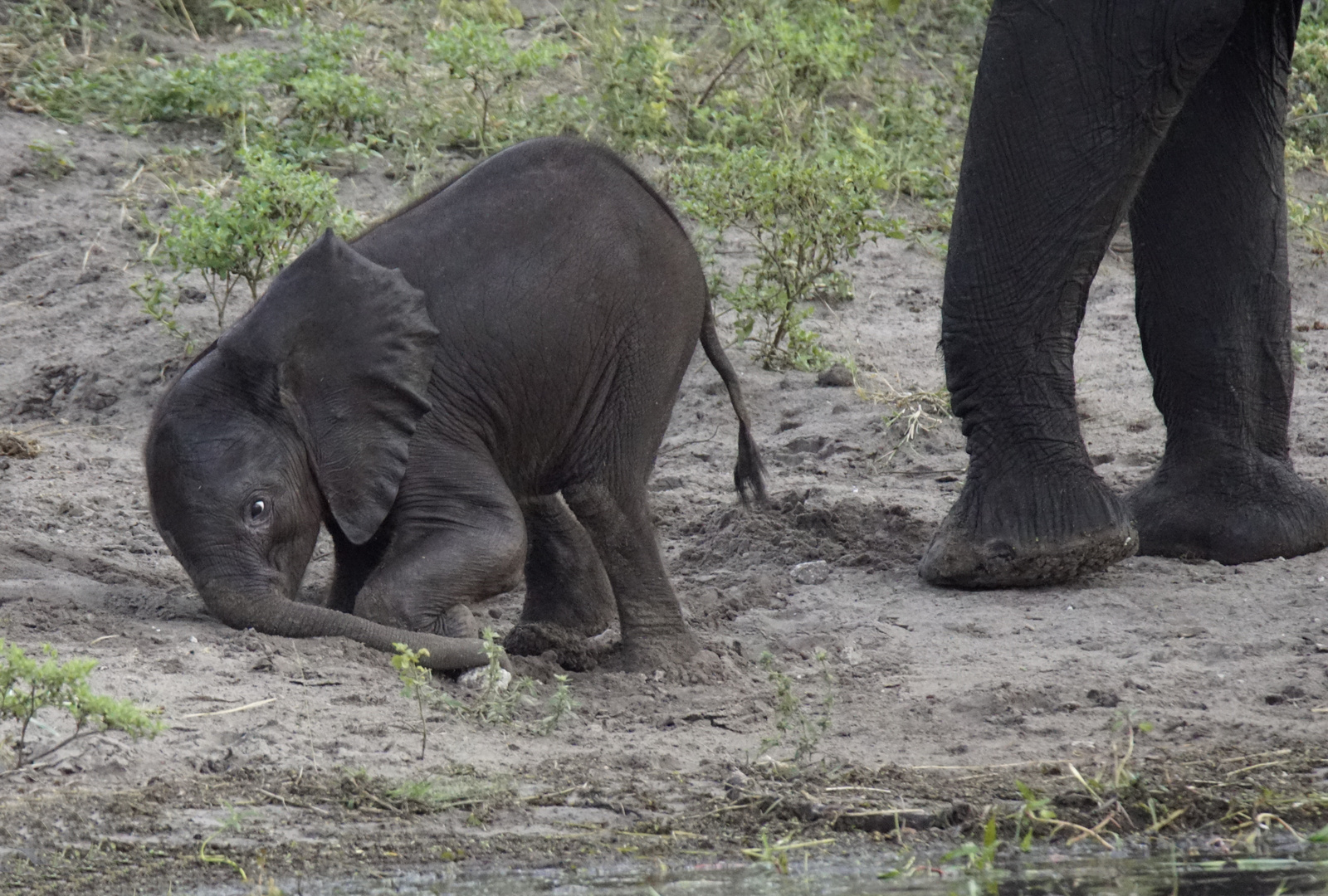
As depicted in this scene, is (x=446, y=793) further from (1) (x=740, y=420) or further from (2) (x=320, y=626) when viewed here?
(1) (x=740, y=420)

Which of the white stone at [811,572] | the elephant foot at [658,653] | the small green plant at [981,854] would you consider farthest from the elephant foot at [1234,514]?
the small green plant at [981,854]

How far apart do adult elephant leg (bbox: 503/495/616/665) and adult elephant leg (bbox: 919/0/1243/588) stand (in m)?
0.90

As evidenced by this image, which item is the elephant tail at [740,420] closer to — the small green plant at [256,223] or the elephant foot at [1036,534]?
the elephant foot at [1036,534]

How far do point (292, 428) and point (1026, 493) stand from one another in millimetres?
1925

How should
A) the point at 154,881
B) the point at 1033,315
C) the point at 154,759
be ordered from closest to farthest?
the point at 154,881 < the point at 154,759 < the point at 1033,315

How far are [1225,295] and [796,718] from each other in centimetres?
215

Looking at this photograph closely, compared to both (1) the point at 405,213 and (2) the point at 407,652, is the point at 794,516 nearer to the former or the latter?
(1) the point at 405,213

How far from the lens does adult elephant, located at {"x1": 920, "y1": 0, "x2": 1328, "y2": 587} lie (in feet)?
16.6

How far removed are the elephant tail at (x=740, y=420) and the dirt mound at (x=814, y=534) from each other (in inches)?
8.6

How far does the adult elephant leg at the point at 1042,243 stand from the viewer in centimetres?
504

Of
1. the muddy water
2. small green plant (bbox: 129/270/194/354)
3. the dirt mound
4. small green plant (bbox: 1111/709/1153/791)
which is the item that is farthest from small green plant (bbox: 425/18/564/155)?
the muddy water

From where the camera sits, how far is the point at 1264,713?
13.9ft

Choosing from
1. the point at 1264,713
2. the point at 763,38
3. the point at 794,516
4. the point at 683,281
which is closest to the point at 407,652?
the point at 683,281

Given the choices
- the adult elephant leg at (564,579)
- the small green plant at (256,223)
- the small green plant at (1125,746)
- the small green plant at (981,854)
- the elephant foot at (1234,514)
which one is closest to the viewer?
the small green plant at (981,854)
